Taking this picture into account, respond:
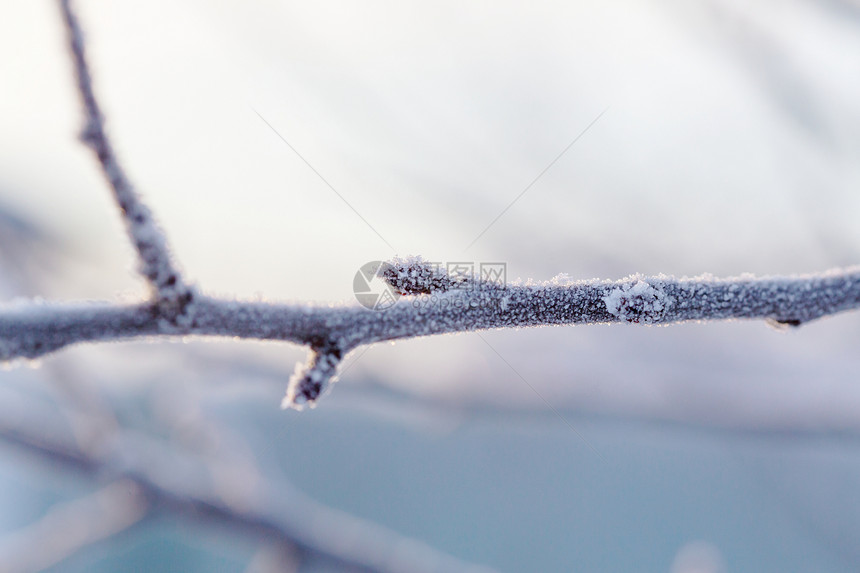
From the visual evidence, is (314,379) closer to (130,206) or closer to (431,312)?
(431,312)

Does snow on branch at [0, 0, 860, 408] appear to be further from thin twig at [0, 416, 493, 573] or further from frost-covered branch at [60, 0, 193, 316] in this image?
thin twig at [0, 416, 493, 573]

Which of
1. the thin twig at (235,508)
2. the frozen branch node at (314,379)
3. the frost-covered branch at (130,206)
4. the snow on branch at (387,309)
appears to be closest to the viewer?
the frost-covered branch at (130,206)

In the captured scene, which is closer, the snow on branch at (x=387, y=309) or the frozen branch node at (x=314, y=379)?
the snow on branch at (x=387, y=309)

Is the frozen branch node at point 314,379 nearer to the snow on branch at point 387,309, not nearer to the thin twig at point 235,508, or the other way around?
the snow on branch at point 387,309

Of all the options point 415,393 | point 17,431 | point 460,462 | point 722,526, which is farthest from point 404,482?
point 17,431

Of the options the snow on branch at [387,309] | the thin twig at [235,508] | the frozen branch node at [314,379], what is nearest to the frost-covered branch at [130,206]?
the snow on branch at [387,309]
